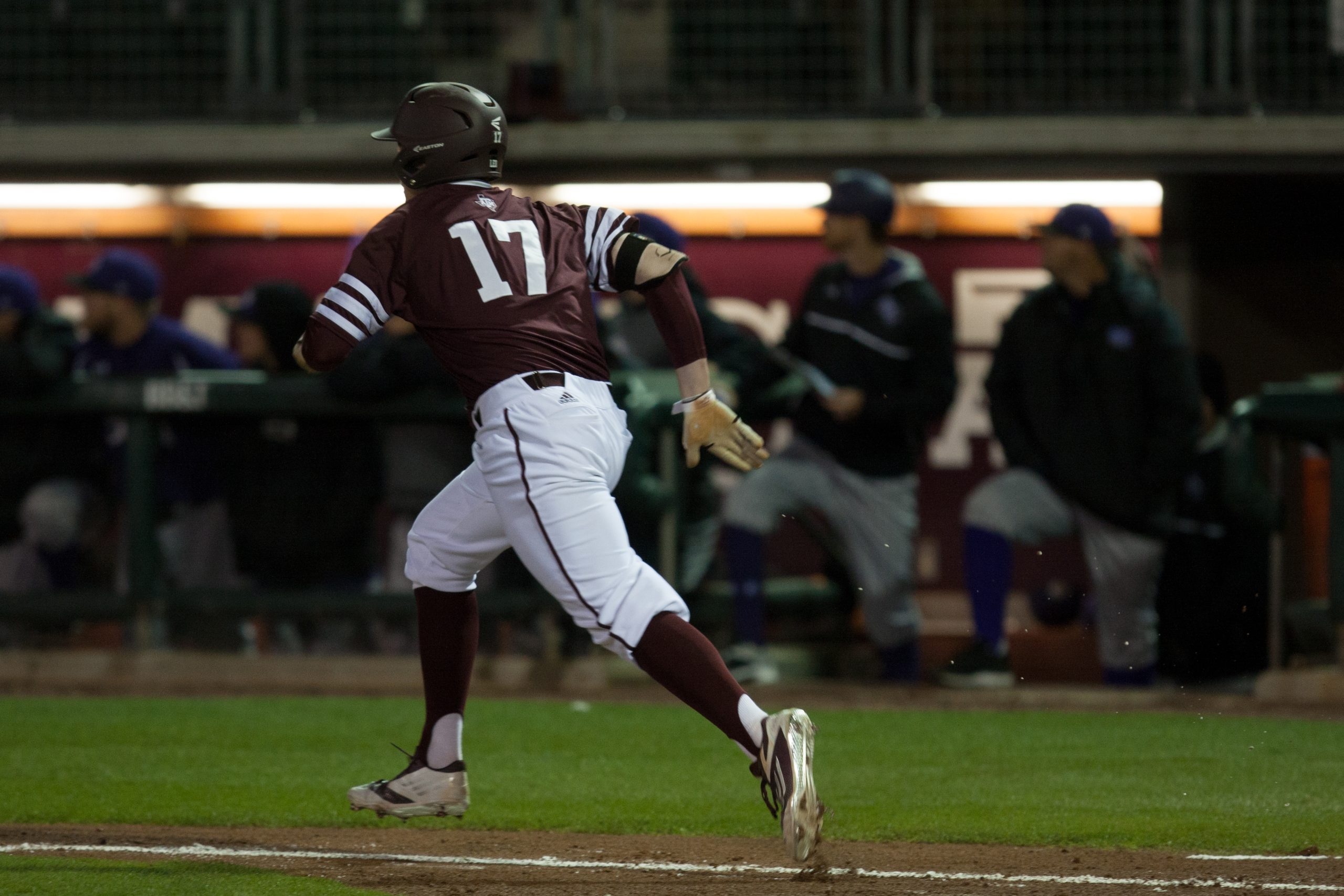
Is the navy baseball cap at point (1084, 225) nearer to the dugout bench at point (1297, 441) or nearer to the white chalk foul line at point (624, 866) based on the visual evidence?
the dugout bench at point (1297, 441)

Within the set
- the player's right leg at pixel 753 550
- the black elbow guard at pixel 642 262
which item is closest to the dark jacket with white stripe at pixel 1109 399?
the player's right leg at pixel 753 550

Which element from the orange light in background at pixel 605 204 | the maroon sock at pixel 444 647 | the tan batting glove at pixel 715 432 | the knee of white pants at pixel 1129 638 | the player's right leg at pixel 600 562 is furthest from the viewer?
the orange light in background at pixel 605 204

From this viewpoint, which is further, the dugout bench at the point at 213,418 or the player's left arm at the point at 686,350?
the dugout bench at the point at 213,418

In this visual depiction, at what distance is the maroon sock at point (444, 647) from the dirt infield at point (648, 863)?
1.12 feet

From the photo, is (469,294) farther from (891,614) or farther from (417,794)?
(891,614)

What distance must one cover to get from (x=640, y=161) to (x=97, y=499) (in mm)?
3510

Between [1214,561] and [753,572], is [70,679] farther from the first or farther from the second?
[1214,561]

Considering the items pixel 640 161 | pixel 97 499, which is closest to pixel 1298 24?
pixel 640 161

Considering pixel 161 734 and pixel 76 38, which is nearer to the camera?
pixel 161 734

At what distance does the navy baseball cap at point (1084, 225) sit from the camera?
764 cm

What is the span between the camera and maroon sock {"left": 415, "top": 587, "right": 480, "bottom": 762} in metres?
4.75

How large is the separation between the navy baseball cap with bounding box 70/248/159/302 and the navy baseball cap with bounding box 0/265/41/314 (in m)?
0.22

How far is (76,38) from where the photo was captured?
35.0ft

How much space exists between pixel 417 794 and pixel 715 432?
1.16m
